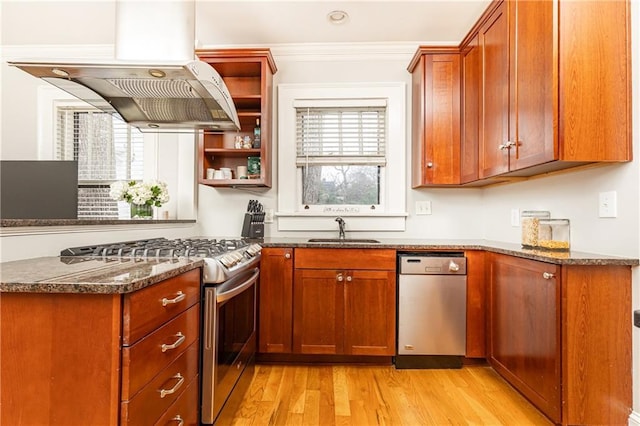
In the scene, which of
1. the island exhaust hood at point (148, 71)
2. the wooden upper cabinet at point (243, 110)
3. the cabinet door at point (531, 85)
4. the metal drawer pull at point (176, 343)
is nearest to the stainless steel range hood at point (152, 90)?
the island exhaust hood at point (148, 71)

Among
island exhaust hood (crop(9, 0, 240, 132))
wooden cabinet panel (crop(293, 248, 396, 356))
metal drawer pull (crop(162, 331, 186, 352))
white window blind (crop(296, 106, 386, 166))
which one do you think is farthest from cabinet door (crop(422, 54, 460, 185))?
metal drawer pull (crop(162, 331, 186, 352))

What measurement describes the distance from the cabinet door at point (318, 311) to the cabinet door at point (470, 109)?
4.02 ft

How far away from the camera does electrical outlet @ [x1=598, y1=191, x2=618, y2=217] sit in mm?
1612

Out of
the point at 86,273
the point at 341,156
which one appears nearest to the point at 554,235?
the point at 341,156

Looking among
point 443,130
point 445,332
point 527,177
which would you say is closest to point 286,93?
point 443,130

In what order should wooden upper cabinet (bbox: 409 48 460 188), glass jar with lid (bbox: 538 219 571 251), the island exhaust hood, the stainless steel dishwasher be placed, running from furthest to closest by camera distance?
1. wooden upper cabinet (bbox: 409 48 460 188)
2. the stainless steel dishwasher
3. glass jar with lid (bbox: 538 219 571 251)
4. the island exhaust hood

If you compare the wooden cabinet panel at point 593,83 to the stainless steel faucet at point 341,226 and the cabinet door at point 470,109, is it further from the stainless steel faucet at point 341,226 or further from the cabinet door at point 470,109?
the stainless steel faucet at point 341,226

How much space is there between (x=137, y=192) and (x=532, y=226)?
2.69 meters

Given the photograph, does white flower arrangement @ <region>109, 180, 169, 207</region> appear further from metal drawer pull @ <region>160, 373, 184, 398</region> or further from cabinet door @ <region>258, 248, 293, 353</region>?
metal drawer pull @ <region>160, 373, 184, 398</region>

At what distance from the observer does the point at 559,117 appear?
5.06 feet

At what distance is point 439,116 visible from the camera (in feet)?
8.55

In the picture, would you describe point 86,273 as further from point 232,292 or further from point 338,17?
point 338,17

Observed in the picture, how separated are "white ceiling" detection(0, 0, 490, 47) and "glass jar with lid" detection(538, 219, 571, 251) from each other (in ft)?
5.32

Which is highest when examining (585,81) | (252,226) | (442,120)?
(442,120)
